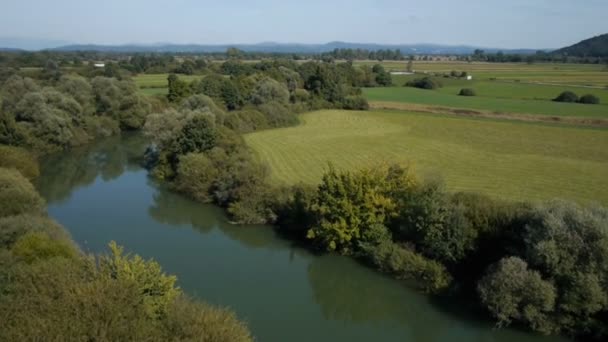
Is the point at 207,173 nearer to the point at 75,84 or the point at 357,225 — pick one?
the point at 357,225

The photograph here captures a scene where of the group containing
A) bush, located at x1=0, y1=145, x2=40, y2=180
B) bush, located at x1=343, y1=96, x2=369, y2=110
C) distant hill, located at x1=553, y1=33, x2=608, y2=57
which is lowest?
bush, located at x1=0, y1=145, x2=40, y2=180

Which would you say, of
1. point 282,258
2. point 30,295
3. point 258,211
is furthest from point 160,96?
point 30,295

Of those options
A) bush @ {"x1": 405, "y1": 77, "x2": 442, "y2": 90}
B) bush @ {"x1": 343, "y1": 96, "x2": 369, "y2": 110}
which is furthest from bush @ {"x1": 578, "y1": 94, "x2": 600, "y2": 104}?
bush @ {"x1": 343, "y1": 96, "x2": 369, "y2": 110}

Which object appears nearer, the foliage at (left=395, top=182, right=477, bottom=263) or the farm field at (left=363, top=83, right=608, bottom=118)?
the foliage at (left=395, top=182, right=477, bottom=263)

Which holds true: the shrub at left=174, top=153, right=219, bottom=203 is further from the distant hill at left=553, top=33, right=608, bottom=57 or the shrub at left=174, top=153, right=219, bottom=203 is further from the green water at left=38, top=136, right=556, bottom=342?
the distant hill at left=553, top=33, right=608, bottom=57

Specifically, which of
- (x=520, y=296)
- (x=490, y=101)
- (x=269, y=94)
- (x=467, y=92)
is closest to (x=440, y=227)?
(x=520, y=296)

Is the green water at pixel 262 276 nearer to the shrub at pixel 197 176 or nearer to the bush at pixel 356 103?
the shrub at pixel 197 176
